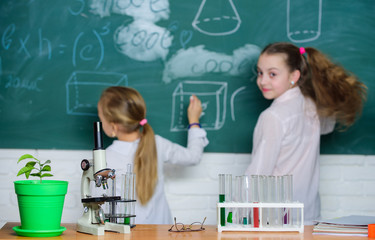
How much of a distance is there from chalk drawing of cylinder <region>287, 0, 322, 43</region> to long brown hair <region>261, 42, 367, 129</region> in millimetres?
247

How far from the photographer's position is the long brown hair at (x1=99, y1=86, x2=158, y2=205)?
2.70 metres

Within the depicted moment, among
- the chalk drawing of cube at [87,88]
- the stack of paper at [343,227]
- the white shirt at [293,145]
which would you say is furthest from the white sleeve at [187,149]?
the stack of paper at [343,227]

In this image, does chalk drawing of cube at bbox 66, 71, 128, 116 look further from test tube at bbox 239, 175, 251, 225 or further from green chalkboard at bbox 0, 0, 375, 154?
test tube at bbox 239, 175, 251, 225

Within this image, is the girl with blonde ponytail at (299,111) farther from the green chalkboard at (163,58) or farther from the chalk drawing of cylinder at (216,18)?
the chalk drawing of cylinder at (216,18)

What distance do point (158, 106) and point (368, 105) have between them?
1260mm

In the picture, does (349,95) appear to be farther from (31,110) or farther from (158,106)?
(31,110)

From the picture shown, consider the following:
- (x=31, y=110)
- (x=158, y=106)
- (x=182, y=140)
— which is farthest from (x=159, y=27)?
(x=31, y=110)

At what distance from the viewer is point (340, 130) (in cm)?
313

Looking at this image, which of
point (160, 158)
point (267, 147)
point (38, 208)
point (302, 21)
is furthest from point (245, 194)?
point (302, 21)

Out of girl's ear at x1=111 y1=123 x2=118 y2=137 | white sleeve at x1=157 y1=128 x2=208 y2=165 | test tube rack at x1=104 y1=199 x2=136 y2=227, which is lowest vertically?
test tube rack at x1=104 y1=199 x2=136 y2=227

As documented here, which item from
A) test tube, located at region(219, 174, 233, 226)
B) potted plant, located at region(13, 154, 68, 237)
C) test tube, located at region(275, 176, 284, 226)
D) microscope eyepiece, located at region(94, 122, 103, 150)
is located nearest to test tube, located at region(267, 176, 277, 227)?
test tube, located at region(275, 176, 284, 226)

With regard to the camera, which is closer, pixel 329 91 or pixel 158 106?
pixel 329 91

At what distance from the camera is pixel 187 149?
2941 mm

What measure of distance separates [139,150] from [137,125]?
0.16 metres
